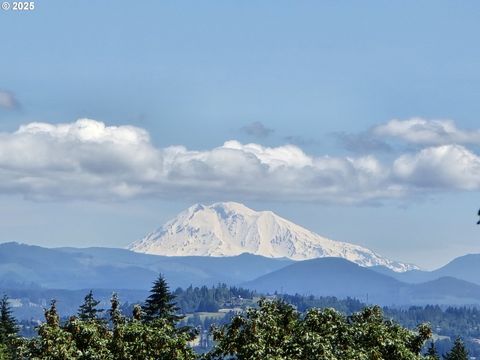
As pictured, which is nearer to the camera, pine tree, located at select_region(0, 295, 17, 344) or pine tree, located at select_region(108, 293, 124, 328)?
pine tree, located at select_region(108, 293, 124, 328)

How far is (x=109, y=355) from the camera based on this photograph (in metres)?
64.2

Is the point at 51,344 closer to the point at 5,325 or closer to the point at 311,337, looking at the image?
the point at 311,337

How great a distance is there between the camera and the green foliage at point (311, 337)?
6050 centimetres

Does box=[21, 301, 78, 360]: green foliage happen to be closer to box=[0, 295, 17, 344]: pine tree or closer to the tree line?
the tree line

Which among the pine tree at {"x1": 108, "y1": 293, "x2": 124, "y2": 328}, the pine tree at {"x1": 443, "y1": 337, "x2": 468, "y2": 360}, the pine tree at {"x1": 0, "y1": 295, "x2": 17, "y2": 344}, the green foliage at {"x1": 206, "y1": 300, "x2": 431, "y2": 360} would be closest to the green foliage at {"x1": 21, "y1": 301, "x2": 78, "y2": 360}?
the pine tree at {"x1": 108, "y1": 293, "x2": 124, "y2": 328}

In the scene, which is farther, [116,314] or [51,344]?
[116,314]

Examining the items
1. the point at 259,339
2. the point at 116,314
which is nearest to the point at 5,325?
the point at 116,314

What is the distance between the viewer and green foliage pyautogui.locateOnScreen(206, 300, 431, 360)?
198 ft

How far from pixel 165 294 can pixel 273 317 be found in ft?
222

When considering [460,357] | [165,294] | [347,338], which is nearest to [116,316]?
[347,338]

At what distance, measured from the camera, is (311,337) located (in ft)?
200

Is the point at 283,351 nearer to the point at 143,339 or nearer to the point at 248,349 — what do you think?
the point at 248,349

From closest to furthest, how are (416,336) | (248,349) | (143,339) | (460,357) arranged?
(248,349) → (143,339) → (416,336) → (460,357)

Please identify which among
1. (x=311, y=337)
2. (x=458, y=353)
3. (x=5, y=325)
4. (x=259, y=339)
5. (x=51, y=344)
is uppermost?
(x=5, y=325)
